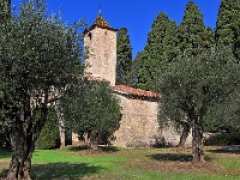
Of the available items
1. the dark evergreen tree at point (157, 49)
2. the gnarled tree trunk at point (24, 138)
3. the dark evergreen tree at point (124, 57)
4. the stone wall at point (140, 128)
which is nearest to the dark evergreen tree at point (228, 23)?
the dark evergreen tree at point (157, 49)

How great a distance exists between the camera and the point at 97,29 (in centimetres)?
4656

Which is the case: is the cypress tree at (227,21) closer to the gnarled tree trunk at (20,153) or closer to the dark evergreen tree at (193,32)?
the dark evergreen tree at (193,32)

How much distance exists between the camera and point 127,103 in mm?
44781

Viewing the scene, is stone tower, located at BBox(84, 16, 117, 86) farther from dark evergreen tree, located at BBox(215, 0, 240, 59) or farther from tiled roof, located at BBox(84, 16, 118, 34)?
dark evergreen tree, located at BBox(215, 0, 240, 59)

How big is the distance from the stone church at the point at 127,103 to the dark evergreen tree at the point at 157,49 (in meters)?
9.09

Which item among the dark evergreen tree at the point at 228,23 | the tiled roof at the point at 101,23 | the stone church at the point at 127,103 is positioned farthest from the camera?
the dark evergreen tree at the point at 228,23

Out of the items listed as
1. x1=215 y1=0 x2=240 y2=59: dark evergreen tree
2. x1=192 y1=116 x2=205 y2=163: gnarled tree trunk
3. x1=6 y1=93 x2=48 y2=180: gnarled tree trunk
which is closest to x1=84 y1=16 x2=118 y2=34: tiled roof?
x1=215 y1=0 x2=240 y2=59: dark evergreen tree

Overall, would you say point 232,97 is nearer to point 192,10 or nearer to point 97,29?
point 97,29

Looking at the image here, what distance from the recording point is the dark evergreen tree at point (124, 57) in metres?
67.6

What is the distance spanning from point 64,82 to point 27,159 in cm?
336

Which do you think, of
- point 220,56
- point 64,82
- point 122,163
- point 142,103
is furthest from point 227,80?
point 142,103

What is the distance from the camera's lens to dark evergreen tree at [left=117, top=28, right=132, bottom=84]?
2662 inches

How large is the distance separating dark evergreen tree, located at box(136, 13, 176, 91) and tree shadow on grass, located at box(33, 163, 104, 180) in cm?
3246

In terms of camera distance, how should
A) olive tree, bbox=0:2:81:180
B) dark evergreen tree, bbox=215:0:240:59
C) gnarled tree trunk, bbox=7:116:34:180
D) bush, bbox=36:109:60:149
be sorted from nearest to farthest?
olive tree, bbox=0:2:81:180 < gnarled tree trunk, bbox=7:116:34:180 < bush, bbox=36:109:60:149 < dark evergreen tree, bbox=215:0:240:59
